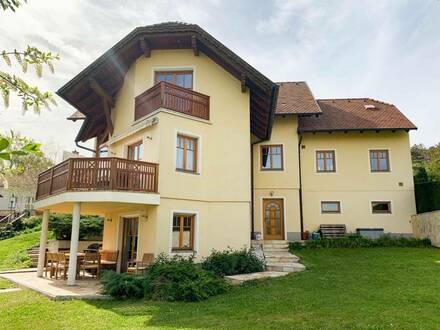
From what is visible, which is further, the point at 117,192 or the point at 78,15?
the point at 117,192

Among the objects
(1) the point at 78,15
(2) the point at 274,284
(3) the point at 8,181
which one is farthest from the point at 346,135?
(3) the point at 8,181

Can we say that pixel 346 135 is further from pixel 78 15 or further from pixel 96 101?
pixel 78 15

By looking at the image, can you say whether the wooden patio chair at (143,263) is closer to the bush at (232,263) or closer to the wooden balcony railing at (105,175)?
the bush at (232,263)

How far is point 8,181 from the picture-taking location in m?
2.18

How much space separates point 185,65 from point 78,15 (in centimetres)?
1093

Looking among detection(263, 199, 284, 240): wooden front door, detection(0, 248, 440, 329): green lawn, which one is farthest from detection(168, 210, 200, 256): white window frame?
detection(263, 199, 284, 240): wooden front door

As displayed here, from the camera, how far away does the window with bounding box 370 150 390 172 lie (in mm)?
19609

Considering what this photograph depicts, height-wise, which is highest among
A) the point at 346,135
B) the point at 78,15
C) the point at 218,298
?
the point at 346,135

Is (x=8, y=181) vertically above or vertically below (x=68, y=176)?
below

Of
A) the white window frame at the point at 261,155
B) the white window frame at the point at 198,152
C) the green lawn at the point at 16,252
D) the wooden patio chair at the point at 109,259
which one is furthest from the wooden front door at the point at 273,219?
the green lawn at the point at 16,252

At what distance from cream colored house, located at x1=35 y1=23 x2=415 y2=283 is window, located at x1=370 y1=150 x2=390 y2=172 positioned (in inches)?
2.1

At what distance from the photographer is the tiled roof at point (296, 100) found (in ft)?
62.5

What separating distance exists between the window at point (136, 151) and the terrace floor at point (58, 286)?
469 centimetres

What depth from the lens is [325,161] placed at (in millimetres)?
20016
